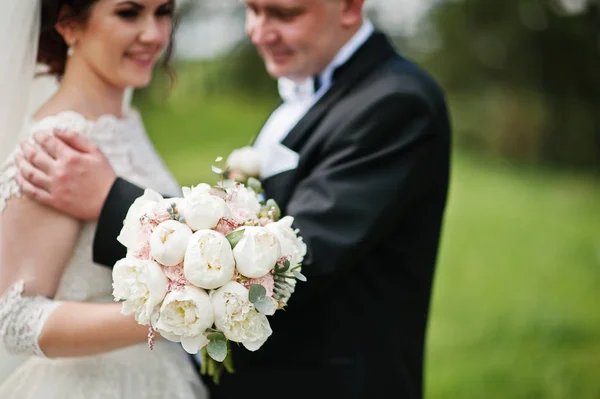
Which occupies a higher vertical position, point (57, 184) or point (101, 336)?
point (57, 184)

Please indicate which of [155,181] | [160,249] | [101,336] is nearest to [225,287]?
[160,249]

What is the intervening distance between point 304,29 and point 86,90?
0.87 metres

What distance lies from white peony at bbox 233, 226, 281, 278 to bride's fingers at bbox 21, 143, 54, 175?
797mm

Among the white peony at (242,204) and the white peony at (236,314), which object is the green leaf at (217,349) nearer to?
the white peony at (236,314)

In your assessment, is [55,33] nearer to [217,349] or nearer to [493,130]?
[217,349]

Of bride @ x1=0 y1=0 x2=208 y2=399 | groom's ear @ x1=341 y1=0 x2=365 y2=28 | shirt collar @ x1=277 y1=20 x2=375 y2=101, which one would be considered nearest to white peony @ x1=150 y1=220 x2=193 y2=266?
bride @ x1=0 y1=0 x2=208 y2=399

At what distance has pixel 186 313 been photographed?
1798mm

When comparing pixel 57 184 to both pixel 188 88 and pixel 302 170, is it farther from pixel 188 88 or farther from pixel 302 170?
pixel 188 88

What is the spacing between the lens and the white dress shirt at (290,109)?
2846 mm

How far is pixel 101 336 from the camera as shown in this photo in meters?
2.26

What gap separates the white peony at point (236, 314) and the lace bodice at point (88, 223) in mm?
715

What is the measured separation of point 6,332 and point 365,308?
3.83 ft

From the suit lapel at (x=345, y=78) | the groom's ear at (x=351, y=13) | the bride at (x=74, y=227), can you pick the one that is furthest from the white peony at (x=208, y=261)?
the groom's ear at (x=351, y=13)

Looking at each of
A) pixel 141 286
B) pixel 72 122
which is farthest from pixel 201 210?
pixel 72 122
